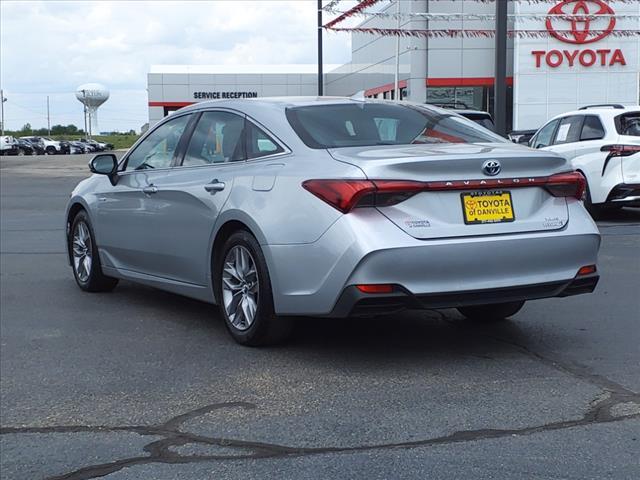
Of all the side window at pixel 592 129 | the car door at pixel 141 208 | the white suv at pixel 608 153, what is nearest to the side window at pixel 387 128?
the car door at pixel 141 208

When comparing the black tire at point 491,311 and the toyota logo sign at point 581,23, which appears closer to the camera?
the black tire at point 491,311

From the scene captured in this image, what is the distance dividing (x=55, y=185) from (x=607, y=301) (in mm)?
23180

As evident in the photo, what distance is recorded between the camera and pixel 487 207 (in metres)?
5.13

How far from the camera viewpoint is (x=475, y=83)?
43625 mm

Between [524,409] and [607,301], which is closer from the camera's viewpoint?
[524,409]

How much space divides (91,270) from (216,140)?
7.37 feet

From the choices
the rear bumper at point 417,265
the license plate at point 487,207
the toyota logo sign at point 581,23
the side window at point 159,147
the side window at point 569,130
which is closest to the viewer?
the rear bumper at point 417,265

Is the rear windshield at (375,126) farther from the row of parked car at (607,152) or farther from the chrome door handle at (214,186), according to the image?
the row of parked car at (607,152)

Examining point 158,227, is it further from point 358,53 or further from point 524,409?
point 358,53

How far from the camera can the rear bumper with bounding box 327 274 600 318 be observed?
4.91 meters

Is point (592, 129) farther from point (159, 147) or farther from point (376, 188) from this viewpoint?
point (376, 188)

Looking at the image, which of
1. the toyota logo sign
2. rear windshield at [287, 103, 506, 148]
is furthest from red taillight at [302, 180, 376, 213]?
the toyota logo sign

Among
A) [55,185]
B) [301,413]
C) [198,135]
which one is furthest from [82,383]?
[55,185]

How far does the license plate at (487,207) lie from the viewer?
16.6ft
